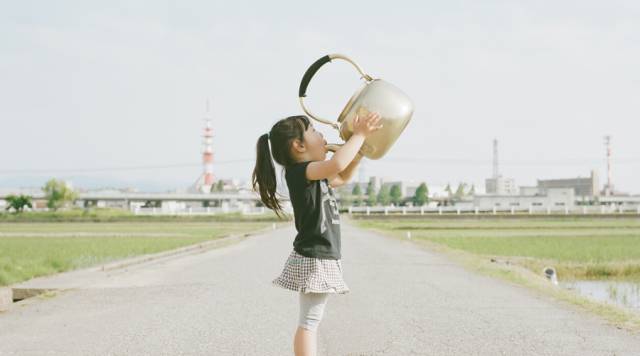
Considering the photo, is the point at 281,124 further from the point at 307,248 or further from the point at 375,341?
the point at 375,341

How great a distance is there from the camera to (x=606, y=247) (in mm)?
23094

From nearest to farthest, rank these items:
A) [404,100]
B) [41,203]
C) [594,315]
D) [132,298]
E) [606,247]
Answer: [404,100]
[594,315]
[132,298]
[606,247]
[41,203]

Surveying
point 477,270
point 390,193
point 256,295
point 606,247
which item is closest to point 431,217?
point 606,247

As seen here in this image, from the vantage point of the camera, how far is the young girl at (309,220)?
3713 millimetres

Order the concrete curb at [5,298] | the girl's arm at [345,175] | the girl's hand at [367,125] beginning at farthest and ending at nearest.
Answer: the concrete curb at [5,298] → the girl's arm at [345,175] → the girl's hand at [367,125]

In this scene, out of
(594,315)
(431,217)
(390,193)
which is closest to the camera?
(594,315)

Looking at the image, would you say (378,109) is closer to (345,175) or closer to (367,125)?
(367,125)

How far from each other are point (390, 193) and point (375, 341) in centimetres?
15136

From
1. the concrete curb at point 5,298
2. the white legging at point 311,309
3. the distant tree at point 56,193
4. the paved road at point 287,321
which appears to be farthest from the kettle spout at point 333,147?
the distant tree at point 56,193

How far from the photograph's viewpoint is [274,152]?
153 inches

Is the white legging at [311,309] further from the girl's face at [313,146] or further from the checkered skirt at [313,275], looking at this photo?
the girl's face at [313,146]

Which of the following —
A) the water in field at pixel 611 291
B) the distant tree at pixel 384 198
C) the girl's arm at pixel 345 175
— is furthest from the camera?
the distant tree at pixel 384 198

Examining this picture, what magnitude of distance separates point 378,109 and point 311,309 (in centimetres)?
108

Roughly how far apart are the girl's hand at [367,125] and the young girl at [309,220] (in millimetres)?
42
